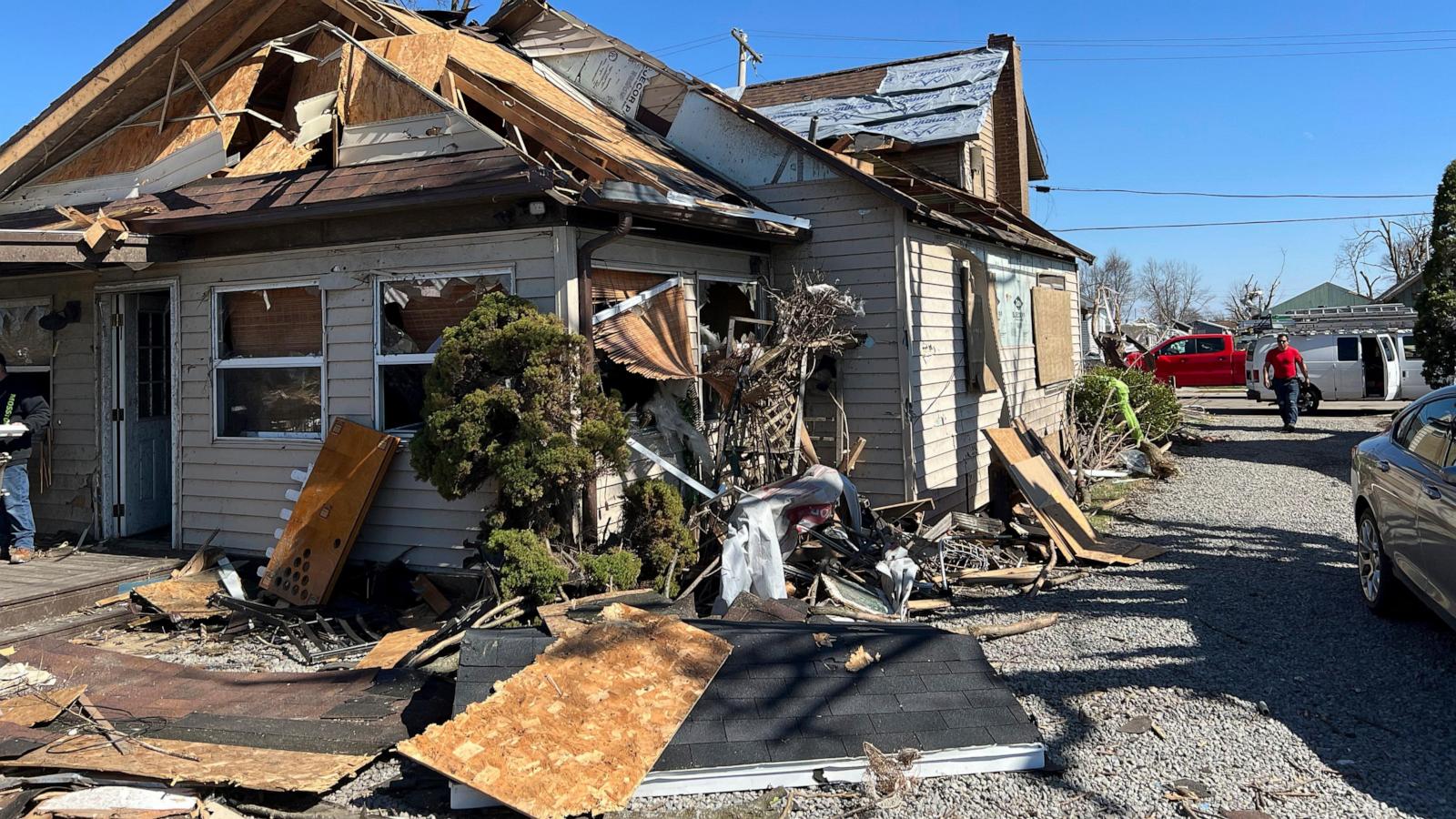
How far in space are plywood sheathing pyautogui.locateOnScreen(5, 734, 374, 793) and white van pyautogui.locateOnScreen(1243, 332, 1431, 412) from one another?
2236 cm

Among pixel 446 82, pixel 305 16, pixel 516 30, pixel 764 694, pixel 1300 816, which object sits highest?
pixel 516 30

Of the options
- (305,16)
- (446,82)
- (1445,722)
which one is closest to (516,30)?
(305,16)

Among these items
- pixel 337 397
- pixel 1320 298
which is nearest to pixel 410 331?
pixel 337 397

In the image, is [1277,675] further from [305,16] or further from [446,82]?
[305,16]

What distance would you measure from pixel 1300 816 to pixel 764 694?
2359 millimetres

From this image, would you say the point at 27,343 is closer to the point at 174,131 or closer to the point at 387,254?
the point at 174,131

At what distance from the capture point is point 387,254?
24.4 ft

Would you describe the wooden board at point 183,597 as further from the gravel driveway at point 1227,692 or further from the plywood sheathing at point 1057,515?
the plywood sheathing at point 1057,515

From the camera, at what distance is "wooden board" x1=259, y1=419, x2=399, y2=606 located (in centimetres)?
722

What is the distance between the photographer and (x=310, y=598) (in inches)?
283

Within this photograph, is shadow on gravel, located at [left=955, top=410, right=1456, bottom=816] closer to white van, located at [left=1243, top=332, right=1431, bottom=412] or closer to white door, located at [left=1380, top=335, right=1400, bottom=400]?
white van, located at [left=1243, top=332, right=1431, bottom=412]

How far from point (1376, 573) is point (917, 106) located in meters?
8.48

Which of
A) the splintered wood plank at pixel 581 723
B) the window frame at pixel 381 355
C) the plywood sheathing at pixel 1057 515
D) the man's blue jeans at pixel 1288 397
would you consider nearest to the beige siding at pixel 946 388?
the plywood sheathing at pixel 1057 515

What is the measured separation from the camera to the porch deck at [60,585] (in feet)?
22.2
